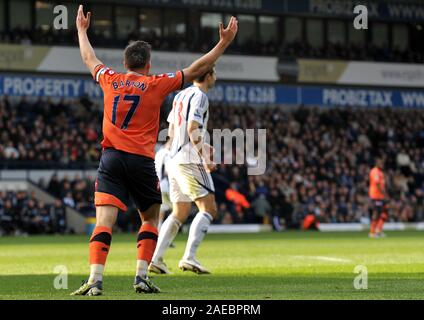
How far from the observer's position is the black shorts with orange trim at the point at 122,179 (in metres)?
9.51

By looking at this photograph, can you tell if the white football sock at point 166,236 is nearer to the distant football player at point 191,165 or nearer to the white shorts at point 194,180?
the distant football player at point 191,165

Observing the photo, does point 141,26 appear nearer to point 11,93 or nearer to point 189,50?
point 189,50

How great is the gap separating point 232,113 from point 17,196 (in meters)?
13.2

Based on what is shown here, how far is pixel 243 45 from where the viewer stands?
44469 mm

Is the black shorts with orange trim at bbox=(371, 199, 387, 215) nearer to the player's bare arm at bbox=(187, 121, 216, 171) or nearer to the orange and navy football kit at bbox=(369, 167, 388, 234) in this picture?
the orange and navy football kit at bbox=(369, 167, 388, 234)

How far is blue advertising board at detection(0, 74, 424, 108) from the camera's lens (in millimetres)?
38688

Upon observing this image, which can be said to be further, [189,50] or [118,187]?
[189,50]

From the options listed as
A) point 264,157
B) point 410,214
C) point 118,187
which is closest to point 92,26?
point 264,157

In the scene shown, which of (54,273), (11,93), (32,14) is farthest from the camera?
(32,14)

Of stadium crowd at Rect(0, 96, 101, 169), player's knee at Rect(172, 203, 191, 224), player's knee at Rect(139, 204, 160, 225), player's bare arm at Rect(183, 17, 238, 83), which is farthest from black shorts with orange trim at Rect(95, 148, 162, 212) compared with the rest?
stadium crowd at Rect(0, 96, 101, 169)

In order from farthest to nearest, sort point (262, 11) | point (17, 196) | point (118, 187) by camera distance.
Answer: point (262, 11), point (17, 196), point (118, 187)

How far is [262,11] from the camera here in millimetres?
44312

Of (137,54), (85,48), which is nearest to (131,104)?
(137,54)

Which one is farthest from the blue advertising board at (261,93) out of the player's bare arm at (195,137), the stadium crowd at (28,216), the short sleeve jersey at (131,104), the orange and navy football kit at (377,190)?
the short sleeve jersey at (131,104)
